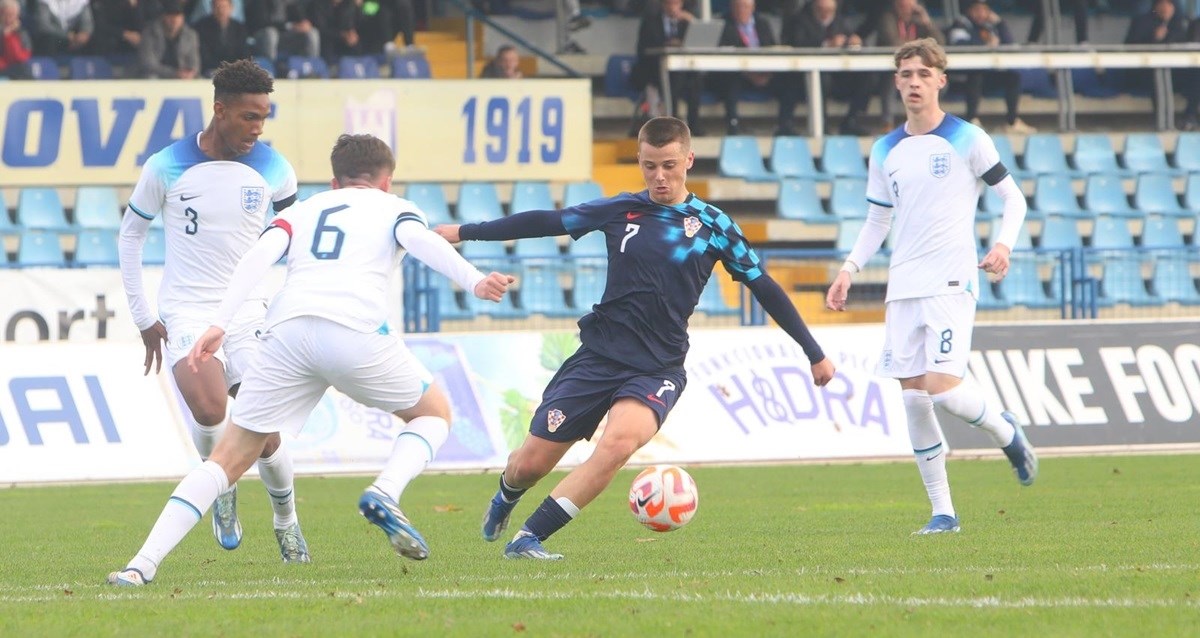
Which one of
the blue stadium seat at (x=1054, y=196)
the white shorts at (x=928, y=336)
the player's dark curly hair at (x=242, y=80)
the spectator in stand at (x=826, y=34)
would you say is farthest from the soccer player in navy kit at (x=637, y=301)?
the blue stadium seat at (x=1054, y=196)

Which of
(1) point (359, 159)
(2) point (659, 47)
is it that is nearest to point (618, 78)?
(2) point (659, 47)

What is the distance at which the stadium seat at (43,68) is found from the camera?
21281mm

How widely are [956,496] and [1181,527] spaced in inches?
116

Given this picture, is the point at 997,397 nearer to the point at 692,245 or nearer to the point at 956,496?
the point at 956,496

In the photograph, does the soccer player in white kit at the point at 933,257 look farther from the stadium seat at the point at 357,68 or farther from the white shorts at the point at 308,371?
the stadium seat at the point at 357,68

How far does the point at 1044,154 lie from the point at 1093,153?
86 cm

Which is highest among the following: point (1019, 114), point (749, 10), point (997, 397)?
point (749, 10)

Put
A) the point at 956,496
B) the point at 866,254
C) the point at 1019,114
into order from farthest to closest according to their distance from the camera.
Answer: the point at 1019,114
the point at 956,496
the point at 866,254

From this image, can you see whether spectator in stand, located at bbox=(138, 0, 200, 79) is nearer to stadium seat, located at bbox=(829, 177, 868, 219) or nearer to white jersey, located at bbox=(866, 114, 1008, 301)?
stadium seat, located at bbox=(829, 177, 868, 219)

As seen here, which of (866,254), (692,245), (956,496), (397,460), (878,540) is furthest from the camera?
(956,496)

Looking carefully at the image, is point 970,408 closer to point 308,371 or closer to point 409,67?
point 308,371

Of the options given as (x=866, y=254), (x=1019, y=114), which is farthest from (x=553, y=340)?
(x=1019, y=114)

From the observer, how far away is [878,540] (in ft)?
29.0

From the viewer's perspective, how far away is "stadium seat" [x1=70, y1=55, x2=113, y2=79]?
2172cm
